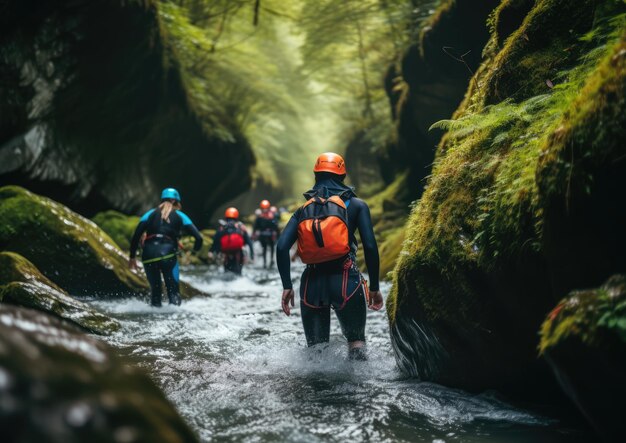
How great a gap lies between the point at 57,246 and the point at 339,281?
6.75 m

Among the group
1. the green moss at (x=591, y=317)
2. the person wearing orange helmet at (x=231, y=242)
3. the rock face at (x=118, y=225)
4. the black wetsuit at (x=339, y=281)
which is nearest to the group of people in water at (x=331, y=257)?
the black wetsuit at (x=339, y=281)

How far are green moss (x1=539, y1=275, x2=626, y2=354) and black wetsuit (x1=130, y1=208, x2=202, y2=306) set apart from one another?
672cm

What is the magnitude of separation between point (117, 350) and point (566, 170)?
5.05 meters

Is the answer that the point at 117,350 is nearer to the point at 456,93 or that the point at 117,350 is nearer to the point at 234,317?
the point at 234,317

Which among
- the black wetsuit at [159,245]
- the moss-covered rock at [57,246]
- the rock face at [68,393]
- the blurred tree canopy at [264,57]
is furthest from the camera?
the blurred tree canopy at [264,57]

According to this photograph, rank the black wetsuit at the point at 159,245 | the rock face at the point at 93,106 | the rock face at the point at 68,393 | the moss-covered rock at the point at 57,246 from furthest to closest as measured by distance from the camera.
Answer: the rock face at the point at 93,106 < the moss-covered rock at the point at 57,246 < the black wetsuit at the point at 159,245 < the rock face at the point at 68,393

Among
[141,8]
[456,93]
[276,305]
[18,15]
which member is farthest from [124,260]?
[456,93]

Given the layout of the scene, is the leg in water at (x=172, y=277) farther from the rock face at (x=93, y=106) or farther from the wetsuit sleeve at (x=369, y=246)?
the rock face at (x=93, y=106)

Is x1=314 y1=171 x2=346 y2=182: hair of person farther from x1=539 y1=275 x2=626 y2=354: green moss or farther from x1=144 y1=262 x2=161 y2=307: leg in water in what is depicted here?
x1=144 y1=262 x2=161 y2=307: leg in water

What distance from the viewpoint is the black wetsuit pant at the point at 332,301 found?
490cm

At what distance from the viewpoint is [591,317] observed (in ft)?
7.89

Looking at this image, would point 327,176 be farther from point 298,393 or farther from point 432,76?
point 432,76

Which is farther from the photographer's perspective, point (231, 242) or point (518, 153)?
point (231, 242)

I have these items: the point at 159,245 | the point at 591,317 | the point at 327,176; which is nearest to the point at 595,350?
the point at 591,317
